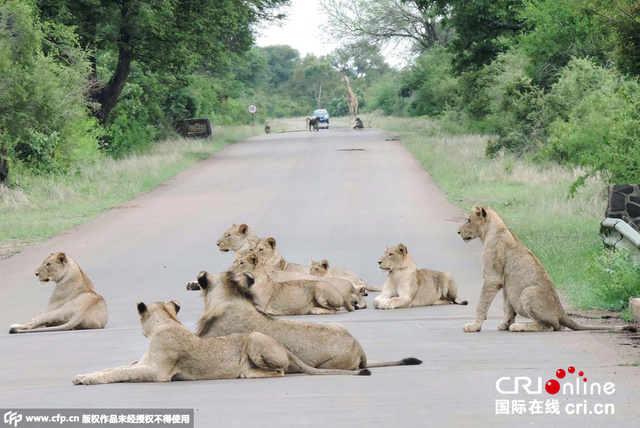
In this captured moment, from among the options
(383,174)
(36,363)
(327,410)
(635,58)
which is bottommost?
(383,174)

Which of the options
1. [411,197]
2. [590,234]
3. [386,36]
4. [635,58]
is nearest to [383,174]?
[411,197]

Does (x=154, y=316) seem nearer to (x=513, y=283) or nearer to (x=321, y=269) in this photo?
(x=513, y=283)

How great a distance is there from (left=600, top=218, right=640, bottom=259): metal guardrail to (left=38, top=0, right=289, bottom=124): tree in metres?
26.0

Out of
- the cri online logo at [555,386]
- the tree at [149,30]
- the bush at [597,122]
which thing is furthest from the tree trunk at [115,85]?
the cri online logo at [555,386]

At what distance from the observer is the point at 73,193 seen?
97.3ft

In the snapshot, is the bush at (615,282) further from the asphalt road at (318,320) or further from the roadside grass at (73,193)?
the roadside grass at (73,193)

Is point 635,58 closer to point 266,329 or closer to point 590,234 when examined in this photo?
point 590,234

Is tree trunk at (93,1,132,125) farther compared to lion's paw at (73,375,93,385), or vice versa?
tree trunk at (93,1,132,125)

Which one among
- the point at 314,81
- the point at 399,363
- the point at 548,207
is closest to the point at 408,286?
the point at 399,363

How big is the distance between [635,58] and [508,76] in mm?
24246

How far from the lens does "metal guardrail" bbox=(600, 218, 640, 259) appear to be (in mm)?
13512

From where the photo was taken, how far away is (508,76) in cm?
3869

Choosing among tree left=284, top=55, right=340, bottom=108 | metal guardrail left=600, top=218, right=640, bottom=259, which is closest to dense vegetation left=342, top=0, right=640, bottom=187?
metal guardrail left=600, top=218, right=640, bottom=259

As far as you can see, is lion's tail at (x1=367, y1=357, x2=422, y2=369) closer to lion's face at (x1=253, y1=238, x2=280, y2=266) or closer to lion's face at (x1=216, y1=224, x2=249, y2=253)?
lion's face at (x1=253, y1=238, x2=280, y2=266)
